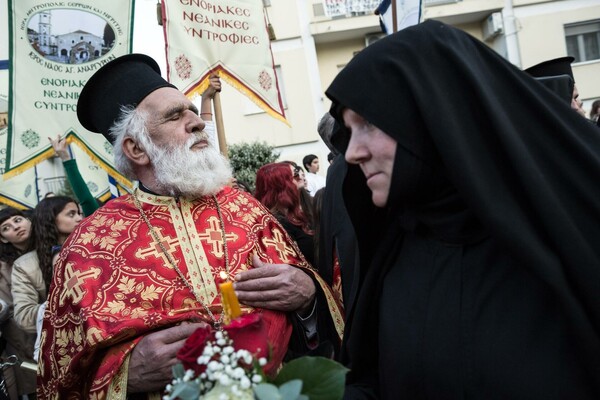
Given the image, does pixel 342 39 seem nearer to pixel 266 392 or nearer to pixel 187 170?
pixel 187 170

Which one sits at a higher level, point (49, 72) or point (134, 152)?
point (49, 72)

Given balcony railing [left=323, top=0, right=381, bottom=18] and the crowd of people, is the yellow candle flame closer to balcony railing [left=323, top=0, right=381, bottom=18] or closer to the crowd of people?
the crowd of people

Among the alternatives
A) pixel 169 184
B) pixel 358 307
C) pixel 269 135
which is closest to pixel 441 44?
pixel 358 307

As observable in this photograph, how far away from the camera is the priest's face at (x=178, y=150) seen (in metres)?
2.85

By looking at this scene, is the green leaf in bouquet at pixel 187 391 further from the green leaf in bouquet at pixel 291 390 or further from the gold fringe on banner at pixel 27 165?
the gold fringe on banner at pixel 27 165

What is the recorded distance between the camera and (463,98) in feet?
4.94

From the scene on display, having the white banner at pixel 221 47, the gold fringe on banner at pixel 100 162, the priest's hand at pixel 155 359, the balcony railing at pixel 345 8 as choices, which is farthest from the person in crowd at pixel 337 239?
the balcony railing at pixel 345 8

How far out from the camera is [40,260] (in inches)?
186

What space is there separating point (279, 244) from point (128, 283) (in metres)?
0.79

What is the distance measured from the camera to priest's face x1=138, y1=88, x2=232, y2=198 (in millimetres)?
2848

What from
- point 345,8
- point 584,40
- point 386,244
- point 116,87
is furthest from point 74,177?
point 584,40

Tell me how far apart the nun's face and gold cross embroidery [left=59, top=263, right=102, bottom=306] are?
148 centimetres

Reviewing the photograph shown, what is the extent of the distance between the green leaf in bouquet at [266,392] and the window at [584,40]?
821 inches

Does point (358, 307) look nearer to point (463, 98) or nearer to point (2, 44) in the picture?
point (463, 98)
